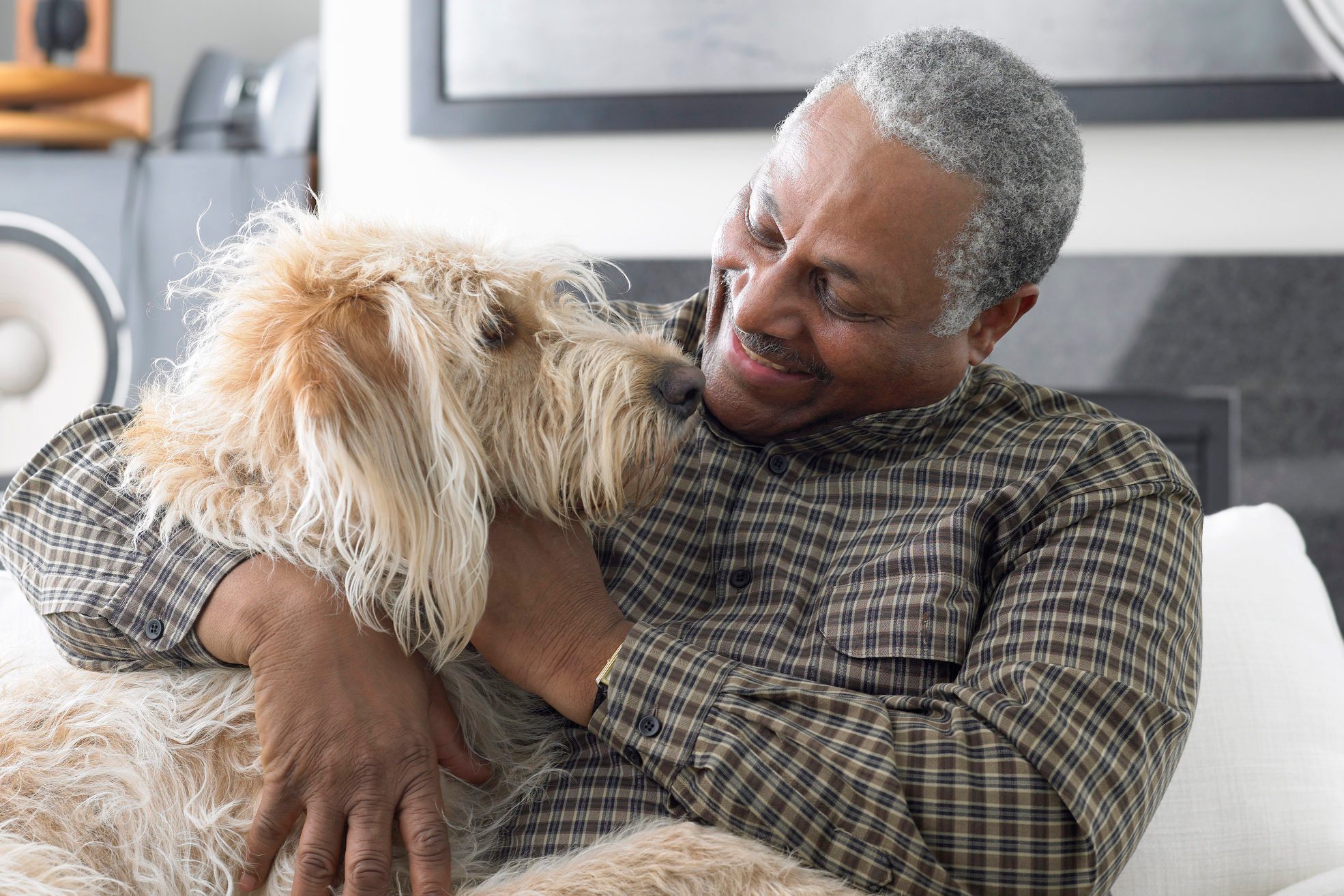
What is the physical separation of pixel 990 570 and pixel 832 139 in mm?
478

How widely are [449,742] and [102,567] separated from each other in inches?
14.4

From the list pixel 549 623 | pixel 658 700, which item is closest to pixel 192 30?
pixel 549 623

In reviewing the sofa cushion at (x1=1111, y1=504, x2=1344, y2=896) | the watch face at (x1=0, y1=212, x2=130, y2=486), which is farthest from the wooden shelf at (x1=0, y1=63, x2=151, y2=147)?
the sofa cushion at (x1=1111, y1=504, x2=1344, y2=896)

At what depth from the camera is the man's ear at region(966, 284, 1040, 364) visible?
1.29 metres

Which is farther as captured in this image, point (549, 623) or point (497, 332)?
point (497, 332)

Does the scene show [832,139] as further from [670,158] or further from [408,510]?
[670,158]

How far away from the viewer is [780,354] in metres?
1.22

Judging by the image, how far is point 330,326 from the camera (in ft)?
3.30

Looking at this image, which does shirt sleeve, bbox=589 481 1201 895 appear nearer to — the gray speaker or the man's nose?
the man's nose

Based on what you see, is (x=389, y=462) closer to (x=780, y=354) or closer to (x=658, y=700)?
(x=658, y=700)

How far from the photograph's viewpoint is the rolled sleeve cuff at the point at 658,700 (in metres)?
0.96

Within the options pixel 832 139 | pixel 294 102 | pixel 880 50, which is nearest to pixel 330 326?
pixel 832 139

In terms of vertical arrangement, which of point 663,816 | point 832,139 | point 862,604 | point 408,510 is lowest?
point 663,816

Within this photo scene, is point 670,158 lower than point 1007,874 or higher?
higher
